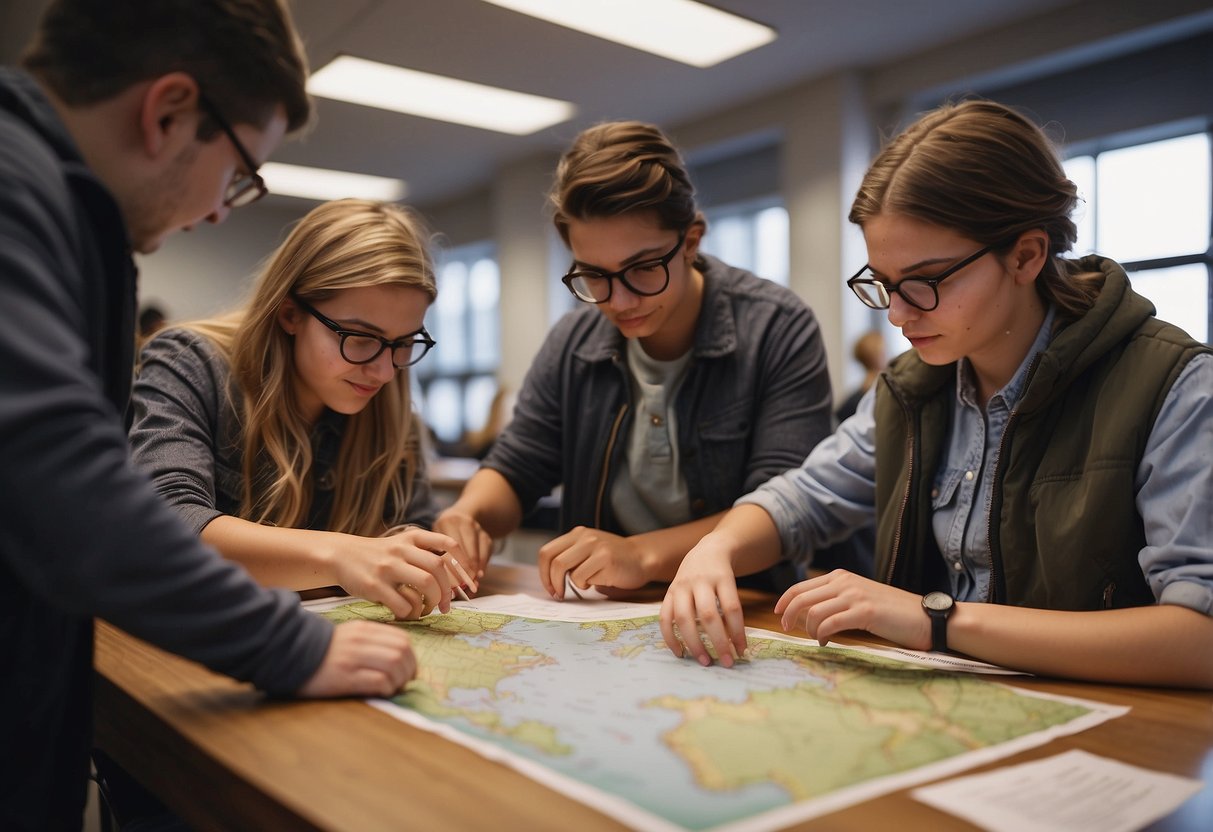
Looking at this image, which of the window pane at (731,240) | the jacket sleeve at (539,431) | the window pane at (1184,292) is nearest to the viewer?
the jacket sleeve at (539,431)

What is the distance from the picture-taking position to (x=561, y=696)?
2.81 ft

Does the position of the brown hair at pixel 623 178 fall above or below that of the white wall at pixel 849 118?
below

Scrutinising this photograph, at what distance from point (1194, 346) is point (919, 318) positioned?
317mm

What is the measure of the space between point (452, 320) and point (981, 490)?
8396 mm

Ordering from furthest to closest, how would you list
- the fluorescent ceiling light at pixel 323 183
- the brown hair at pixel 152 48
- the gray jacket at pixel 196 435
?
the fluorescent ceiling light at pixel 323 183 < the gray jacket at pixel 196 435 < the brown hair at pixel 152 48

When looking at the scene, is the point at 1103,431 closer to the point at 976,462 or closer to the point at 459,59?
the point at 976,462

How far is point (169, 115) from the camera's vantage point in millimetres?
786

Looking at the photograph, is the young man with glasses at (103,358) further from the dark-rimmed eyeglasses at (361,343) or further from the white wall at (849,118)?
the white wall at (849,118)

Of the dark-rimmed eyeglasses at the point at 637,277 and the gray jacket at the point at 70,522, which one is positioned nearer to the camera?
the gray jacket at the point at 70,522

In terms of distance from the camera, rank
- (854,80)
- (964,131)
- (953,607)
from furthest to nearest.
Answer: (854,80) → (964,131) → (953,607)

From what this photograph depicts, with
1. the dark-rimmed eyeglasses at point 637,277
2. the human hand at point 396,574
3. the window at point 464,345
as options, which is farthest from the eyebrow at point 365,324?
the window at point 464,345

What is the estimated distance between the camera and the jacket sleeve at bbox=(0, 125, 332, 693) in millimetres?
618

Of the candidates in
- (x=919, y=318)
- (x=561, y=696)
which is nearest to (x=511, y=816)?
(x=561, y=696)

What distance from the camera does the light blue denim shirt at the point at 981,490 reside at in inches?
38.3
